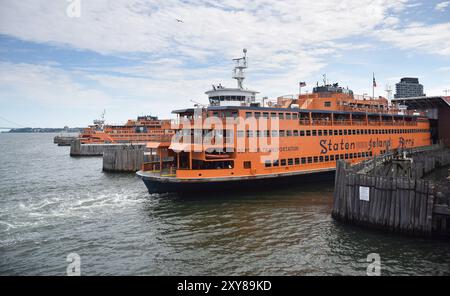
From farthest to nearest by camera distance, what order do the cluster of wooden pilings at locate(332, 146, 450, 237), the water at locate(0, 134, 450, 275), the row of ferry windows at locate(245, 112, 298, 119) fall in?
1. the row of ferry windows at locate(245, 112, 298, 119)
2. the cluster of wooden pilings at locate(332, 146, 450, 237)
3. the water at locate(0, 134, 450, 275)

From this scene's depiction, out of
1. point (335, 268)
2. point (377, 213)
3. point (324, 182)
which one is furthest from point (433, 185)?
point (324, 182)

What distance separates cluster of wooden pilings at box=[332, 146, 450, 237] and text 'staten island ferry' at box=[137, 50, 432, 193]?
8914mm

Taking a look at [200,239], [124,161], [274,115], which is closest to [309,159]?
[274,115]

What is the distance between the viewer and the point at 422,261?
13.4 metres

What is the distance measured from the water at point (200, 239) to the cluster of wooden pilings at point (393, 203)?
63 cm

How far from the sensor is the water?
1356cm

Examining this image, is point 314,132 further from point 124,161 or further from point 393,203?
point 124,161

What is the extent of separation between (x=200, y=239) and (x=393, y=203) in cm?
975

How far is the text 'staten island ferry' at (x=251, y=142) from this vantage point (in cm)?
2494

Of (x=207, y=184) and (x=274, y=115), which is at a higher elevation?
(x=274, y=115)

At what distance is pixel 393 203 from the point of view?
16.0m

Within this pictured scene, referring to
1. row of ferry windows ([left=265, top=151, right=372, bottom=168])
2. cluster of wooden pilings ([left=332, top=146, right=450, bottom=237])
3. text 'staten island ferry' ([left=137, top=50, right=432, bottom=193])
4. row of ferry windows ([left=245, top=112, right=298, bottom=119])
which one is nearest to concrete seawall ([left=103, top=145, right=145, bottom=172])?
text 'staten island ferry' ([left=137, top=50, right=432, bottom=193])

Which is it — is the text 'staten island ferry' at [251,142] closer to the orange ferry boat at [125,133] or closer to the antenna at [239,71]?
the antenna at [239,71]

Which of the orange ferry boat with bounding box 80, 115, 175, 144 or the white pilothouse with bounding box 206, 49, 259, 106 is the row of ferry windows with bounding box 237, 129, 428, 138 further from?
the orange ferry boat with bounding box 80, 115, 175, 144
